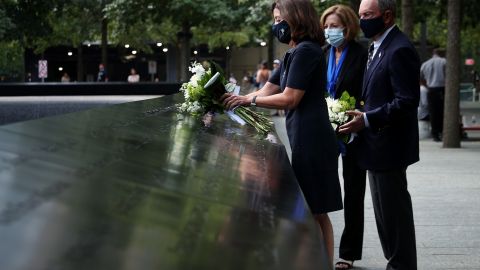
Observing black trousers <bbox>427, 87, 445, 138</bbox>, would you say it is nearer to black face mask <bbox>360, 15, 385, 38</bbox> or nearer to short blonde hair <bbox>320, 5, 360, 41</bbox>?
short blonde hair <bbox>320, 5, 360, 41</bbox>

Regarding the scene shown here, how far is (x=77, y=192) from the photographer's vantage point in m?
1.97

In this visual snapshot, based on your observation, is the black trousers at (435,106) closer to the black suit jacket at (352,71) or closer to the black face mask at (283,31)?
the black suit jacket at (352,71)

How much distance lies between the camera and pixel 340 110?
5352 mm

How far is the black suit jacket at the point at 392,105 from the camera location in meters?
4.79

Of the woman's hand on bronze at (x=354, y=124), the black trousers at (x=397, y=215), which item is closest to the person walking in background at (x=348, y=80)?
the woman's hand on bronze at (x=354, y=124)

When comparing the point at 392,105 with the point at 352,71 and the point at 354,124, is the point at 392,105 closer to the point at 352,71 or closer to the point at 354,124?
the point at 354,124

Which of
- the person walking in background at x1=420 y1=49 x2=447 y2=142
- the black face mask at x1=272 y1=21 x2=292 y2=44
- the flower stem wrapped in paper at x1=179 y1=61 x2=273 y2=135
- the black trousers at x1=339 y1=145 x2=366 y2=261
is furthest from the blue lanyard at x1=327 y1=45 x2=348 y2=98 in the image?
the person walking in background at x1=420 y1=49 x2=447 y2=142

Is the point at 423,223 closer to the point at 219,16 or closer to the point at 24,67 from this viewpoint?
the point at 219,16

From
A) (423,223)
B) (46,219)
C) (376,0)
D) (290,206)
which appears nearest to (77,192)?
(46,219)

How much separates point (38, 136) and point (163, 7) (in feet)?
110

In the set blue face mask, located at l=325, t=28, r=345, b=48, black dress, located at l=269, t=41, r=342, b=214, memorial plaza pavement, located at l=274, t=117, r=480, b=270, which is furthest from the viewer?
memorial plaza pavement, located at l=274, t=117, r=480, b=270

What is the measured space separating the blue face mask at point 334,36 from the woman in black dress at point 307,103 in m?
0.83

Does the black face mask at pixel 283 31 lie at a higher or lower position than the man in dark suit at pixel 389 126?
higher

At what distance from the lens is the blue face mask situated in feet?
18.4
